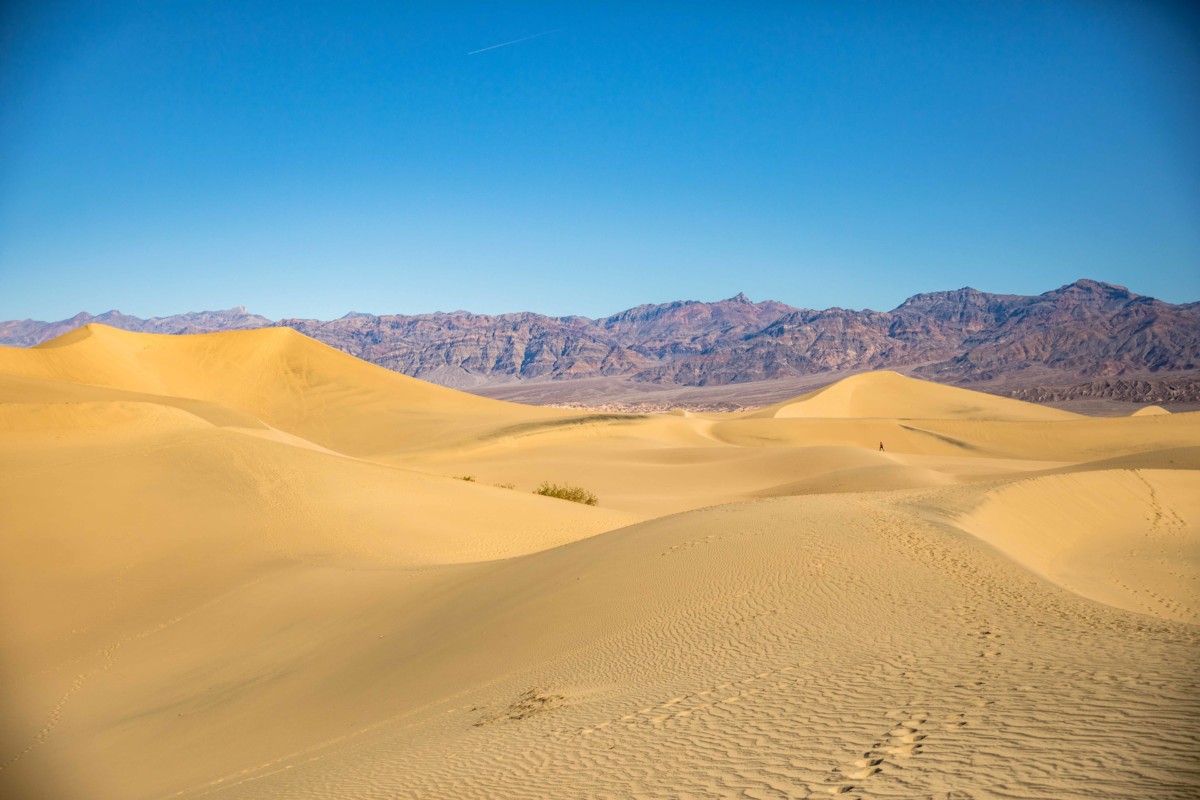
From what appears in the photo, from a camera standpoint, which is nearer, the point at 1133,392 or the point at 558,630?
the point at 558,630

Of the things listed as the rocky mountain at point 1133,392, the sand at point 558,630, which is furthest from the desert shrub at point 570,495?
the rocky mountain at point 1133,392

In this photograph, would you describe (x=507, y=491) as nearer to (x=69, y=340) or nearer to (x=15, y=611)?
(x=15, y=611)

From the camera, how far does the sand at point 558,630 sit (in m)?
5.75

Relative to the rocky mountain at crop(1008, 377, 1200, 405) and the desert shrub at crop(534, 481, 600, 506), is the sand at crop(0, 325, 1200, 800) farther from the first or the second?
the rocky mountain at crop(1008, 377, 1200, 405)

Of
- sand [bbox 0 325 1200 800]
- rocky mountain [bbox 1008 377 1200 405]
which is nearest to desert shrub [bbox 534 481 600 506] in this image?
sand [bbox 0 325 1200 800]

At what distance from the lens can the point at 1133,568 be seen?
1627cm

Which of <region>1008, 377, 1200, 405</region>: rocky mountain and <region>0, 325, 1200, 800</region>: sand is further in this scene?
<region>1008, 377, 1200, 405</region>: rocky mountain

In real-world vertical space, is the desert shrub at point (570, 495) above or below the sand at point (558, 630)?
below

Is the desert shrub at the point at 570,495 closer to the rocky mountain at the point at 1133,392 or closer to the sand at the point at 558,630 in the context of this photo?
the sand at the point at 558,630

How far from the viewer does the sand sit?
5.75 metres

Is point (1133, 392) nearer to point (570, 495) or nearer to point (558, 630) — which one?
point (570, 495)

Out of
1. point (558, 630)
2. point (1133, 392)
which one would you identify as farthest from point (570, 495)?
point (1133, 392)

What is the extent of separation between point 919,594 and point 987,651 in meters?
2.46

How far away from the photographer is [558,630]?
430 inches
